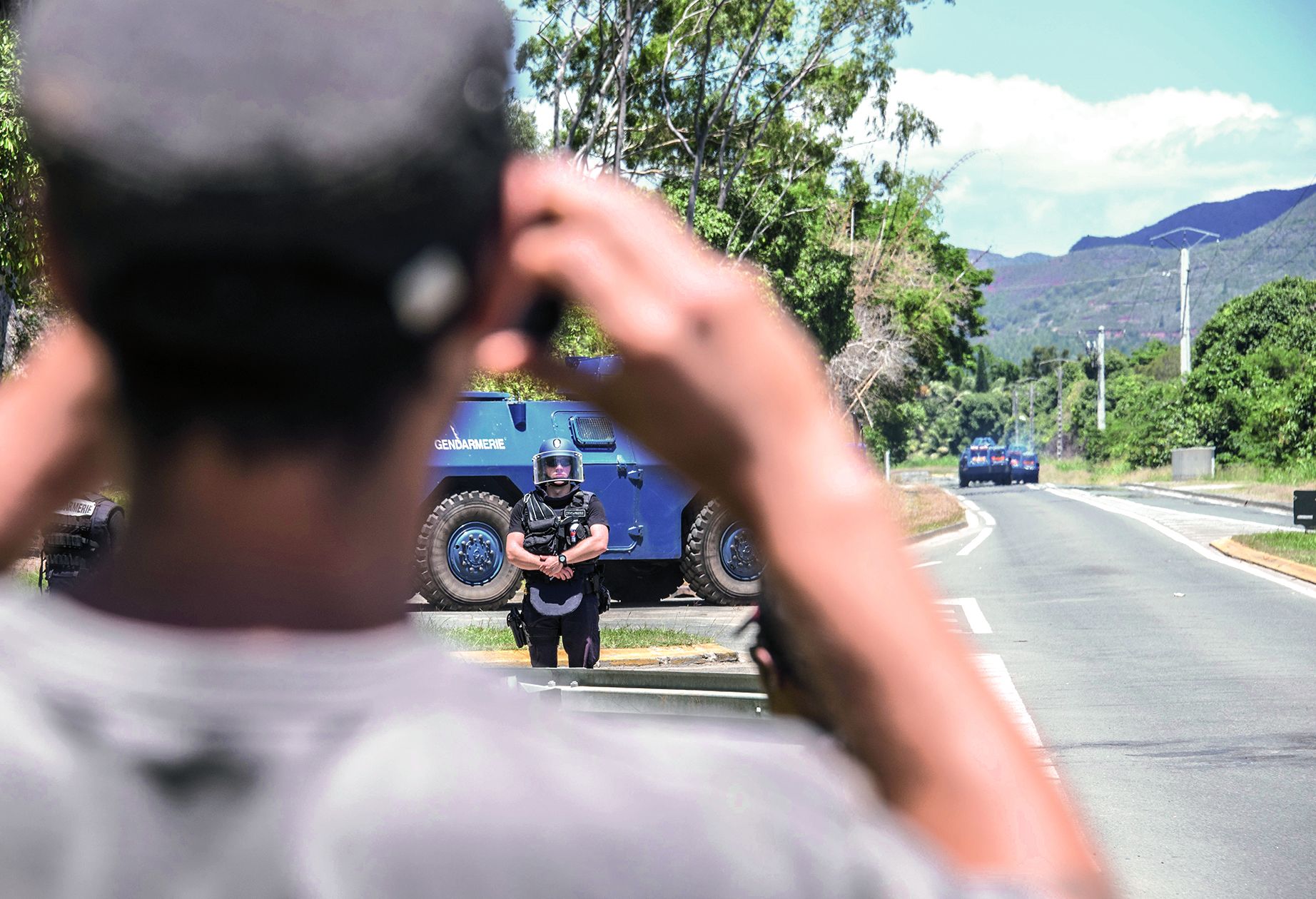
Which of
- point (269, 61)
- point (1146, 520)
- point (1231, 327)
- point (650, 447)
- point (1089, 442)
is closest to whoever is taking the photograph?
point (269, 61)

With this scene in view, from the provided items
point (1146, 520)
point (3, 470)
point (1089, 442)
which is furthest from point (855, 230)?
point (3, 470)

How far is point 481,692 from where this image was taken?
752mm

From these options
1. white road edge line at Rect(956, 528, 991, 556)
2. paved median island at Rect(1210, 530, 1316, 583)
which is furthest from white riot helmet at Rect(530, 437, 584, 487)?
white road edge line at Rect(956, 528, 991, 556)

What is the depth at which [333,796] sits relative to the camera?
701 mm

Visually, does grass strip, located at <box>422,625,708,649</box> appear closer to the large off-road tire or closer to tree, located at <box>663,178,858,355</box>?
the large off-road tire

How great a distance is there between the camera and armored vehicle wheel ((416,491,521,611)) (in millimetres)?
14055

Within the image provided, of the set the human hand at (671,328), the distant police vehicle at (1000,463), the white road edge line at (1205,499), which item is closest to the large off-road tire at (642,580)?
the human hand at (671,328)

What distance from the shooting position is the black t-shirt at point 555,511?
8.31m

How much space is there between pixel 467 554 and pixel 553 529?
6062 millimetres

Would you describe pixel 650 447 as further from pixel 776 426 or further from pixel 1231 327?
pixel 1231 327

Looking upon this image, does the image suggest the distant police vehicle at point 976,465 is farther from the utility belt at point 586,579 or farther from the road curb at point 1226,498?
the utility belt at point 586,579

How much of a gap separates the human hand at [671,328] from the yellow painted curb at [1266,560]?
1729 cm

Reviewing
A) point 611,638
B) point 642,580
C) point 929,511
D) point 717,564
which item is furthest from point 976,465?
point 611,638

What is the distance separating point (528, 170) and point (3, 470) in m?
0.41
